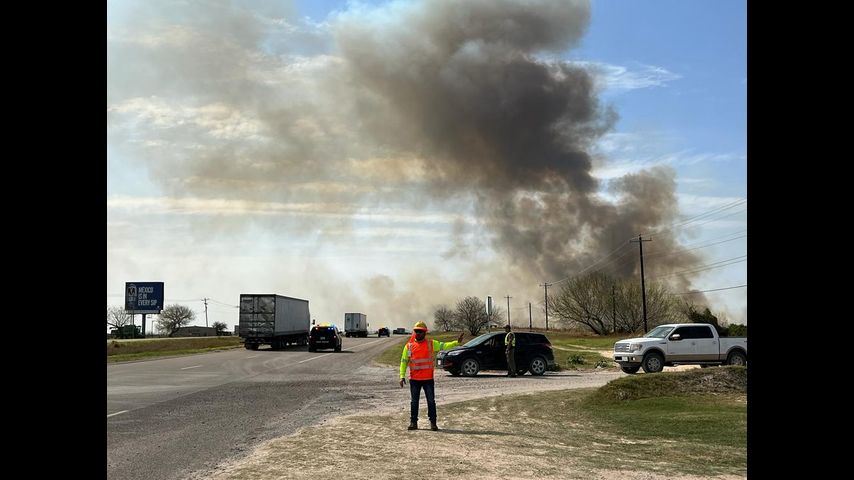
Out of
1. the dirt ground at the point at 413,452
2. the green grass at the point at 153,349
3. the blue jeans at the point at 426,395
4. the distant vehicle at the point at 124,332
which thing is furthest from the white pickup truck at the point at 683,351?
the distant vehicle at the point at 124,332

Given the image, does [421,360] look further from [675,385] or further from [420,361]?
[675,385]

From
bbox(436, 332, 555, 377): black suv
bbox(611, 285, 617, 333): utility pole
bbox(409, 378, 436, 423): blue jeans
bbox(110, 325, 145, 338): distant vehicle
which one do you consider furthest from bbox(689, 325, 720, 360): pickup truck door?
bbox(110, 325, 145, 338): distant vehicle

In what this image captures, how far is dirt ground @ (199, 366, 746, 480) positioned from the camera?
9.51 meters

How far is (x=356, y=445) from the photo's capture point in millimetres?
11805

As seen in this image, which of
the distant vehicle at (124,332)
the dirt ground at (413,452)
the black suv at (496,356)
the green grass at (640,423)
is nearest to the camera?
the dirt ground at (413,452)

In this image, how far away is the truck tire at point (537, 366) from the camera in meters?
28.6

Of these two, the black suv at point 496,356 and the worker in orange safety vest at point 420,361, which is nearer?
the worker in orange safety vest at point 420,361

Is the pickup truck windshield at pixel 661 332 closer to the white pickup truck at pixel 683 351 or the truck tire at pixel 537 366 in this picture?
the white pickup truck at pixel 683 351

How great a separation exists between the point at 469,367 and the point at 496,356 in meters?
1.23

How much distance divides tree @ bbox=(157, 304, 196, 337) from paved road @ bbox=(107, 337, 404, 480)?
436 feet

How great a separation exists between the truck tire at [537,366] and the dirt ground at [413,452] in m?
11.5

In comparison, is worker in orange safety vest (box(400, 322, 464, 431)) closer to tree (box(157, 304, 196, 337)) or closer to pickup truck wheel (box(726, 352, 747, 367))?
pickup truck wheel (box(726, 352, 747, 367))

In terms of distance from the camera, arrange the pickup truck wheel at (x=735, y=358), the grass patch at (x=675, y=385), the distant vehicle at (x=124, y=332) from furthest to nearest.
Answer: the distant vehicle at (x=124, y=332)
the pickup truck wheel at (x=735, y=358)
the grass patch at (x=675, y=385)
